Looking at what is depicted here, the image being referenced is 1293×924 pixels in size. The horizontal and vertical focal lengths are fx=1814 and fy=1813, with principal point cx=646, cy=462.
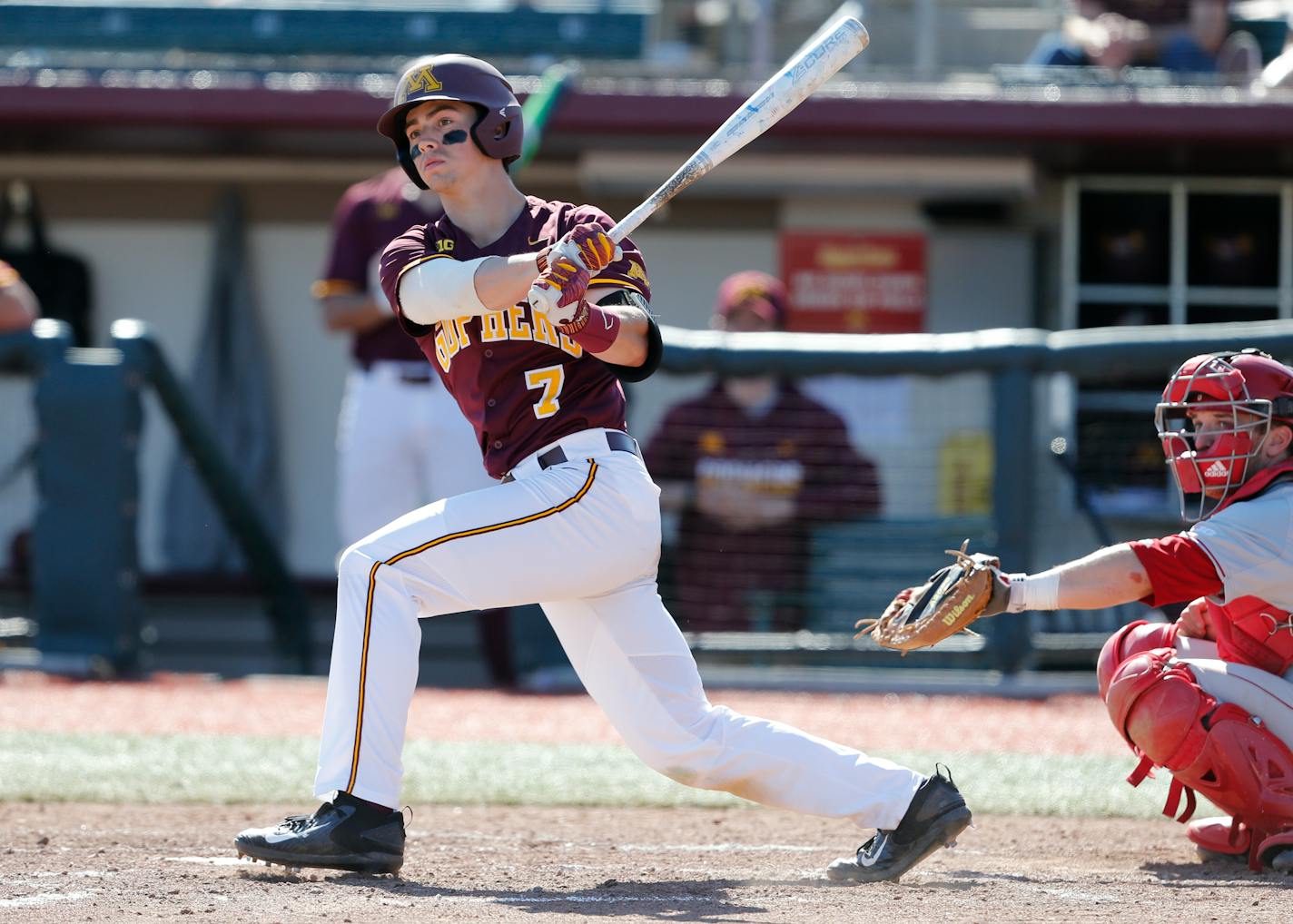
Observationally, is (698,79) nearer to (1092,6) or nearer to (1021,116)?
(1021,116)

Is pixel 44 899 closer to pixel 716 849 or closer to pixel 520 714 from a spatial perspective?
pixel 716 849

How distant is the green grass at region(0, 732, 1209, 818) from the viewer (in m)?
4.93

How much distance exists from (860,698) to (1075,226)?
3.44 meters

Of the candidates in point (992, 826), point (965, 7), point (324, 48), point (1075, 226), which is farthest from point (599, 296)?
point (965, 7)

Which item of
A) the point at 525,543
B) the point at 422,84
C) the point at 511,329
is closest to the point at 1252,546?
the point at 525,543

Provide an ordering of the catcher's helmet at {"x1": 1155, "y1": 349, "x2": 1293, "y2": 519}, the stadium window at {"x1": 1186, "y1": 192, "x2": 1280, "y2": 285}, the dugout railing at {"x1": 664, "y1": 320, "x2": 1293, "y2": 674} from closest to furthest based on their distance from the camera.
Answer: the catcher's helmet at {"x1": 1155, "y1": 349, "x2": 1293, "y2": 519} < the dugout railing at {"x1": 664, "y1": 320, "x2": 1293, "y2": 674} < the stadium window at {"x1": 1186, "y1": 192, "x2": 1280, "y2": 285}

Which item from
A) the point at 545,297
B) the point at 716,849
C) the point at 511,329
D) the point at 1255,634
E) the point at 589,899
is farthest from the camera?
the point at 716,849

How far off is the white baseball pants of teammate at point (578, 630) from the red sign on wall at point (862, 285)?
5752 mm

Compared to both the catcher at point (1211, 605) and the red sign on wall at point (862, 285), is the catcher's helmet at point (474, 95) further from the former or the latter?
the red sign on wall at point (862, 285)

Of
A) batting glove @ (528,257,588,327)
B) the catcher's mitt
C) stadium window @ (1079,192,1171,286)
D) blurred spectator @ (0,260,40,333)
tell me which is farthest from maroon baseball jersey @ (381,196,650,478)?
stadium window @ (1079,192,1171,286)

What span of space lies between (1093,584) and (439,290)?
141 centimetres

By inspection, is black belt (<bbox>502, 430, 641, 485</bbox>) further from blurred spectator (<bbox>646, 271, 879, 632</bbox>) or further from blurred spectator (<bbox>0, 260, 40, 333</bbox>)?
blurred spectator (<bbox>0, 260, 40, 333</bbox>)

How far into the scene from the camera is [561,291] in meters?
3.37

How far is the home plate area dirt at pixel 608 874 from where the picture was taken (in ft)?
10.8
